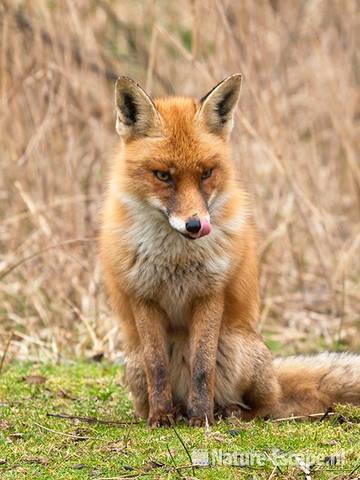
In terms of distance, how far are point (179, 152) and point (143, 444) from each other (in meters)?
1.63

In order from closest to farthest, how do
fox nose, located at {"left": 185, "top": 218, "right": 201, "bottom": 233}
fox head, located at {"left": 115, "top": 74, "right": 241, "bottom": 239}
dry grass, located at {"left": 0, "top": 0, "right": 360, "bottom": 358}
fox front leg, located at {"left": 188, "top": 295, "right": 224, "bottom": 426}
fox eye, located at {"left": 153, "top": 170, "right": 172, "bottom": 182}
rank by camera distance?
fox nose, located at {"left": 185, "top": 218, "right": 201, "bottom": 233}
fox head, located at {"left": 115, "top": 74, "right": 241, "bottom": 239}
fox eye, located at {"left": 153, "top": 170, "right": 172, "bottom": 182}
fox front leg, located at {"left": 188, "top": 295, "right": 224, "bottom": 426}
dry grass, located at {"left": 0, "top": 0, "right": 360, "bottom": 358}

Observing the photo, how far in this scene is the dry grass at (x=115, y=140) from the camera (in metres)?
8.40

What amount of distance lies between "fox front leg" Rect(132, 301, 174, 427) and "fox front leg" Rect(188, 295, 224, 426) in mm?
156

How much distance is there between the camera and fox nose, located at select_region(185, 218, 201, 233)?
471cm

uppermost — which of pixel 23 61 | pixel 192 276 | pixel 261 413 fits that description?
pixel 23 61

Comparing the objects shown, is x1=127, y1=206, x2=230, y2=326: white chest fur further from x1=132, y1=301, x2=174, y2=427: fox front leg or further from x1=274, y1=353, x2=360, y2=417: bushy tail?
x1=274, y1=353, x2=360, y2=417: bushy tail

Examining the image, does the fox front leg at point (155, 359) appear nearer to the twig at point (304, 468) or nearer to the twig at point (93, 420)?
the twig at point (93, 420)

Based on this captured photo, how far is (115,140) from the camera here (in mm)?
9602

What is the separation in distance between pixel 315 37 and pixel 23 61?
314 cm

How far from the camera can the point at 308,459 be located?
164 inches

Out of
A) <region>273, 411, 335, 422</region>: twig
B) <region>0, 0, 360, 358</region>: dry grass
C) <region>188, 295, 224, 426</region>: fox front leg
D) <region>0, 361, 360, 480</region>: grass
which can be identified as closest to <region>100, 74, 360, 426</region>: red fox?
<region>188, 295, 224, 426</region>: fox front leg

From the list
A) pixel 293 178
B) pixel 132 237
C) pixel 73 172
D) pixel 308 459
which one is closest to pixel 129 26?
pixel 73 172

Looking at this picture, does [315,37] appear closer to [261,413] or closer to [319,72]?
[319,72]

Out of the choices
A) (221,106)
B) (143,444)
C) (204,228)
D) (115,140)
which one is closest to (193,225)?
(204,228)
